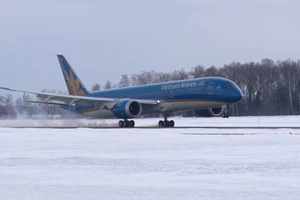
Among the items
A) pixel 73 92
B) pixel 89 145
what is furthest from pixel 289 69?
pixel 89 145

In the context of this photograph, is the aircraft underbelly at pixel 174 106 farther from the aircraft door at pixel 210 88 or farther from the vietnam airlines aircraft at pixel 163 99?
the aircraft door at pixel 210 88

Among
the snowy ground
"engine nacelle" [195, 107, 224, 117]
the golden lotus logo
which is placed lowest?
the snowy ground

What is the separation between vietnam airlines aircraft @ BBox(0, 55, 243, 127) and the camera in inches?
Result: 1640

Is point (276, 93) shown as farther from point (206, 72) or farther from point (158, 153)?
point (158, 153)

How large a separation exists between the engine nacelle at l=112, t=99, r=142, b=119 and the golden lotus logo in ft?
35.8

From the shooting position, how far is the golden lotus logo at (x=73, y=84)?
56.0 metres

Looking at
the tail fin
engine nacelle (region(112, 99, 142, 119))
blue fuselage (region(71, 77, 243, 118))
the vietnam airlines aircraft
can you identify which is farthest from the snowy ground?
the tail fin

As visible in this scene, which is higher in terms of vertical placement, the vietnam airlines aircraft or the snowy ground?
the vietnam airlines aircraft

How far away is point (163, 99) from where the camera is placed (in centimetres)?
4528

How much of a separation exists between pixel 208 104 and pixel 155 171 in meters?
28.3

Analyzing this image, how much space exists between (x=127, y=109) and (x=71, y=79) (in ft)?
45.7

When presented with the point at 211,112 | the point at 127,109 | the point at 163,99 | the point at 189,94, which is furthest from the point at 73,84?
the point at 189,94

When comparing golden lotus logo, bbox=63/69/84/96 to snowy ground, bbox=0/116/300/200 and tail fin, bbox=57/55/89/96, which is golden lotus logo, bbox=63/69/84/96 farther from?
snowy ground, bbox=0/116/300/200

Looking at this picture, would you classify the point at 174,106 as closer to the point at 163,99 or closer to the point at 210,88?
the point at 163,99
